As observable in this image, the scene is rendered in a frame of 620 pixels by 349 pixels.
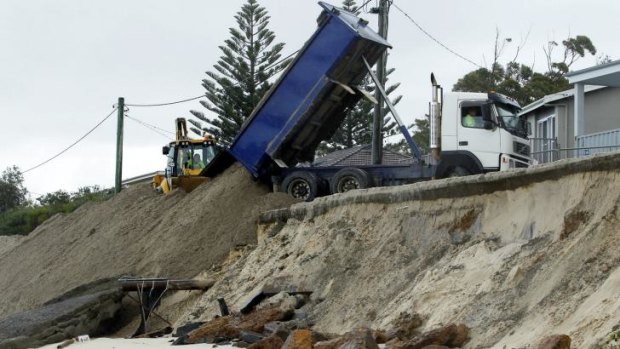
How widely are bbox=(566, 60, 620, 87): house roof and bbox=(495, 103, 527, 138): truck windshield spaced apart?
10.0ft

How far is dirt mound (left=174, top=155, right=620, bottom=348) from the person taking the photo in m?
10.5

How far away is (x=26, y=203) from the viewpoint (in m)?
67.0

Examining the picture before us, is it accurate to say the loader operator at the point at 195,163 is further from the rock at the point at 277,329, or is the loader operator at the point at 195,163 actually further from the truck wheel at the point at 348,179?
the rock at the point at 277,329

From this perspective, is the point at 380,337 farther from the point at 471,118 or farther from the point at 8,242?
the point at 8,242

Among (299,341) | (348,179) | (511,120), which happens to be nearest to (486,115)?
(511,120)

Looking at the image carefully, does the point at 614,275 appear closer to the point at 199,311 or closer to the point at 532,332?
the point at 532,332

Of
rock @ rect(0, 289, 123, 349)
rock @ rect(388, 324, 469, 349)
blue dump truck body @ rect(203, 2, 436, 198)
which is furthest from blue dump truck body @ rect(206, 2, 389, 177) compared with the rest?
rock @ rect(388, 324, 469, 349)

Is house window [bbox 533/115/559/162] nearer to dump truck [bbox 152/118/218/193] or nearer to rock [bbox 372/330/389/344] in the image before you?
dump truck [bbox 152/118/218/193]

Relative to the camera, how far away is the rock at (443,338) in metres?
10.7

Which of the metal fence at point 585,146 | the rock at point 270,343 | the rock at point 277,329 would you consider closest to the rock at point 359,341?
the rock at point 270,343

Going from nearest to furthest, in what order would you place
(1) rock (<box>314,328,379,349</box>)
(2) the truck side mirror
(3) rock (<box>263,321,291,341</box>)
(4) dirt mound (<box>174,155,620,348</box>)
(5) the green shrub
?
(4) dirt mound (<box>174,155,620,348</box>), (1) rock (<box>314,328,379,349</box>), (3) rock (<box>263,321,291,341</box>), (2) the truck side mirror, (5) the green shrub

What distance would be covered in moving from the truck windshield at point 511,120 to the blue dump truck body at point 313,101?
2.59m

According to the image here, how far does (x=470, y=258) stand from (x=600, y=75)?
13.8 metres

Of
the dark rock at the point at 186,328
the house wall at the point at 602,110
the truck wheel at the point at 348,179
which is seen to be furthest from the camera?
the house wall at the point at 602,110
